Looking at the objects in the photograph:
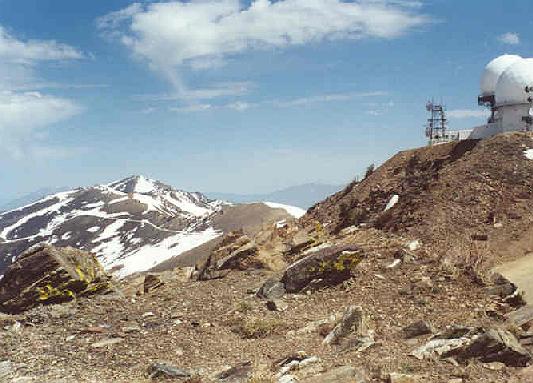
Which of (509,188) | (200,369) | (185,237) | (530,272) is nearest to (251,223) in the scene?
(185,237)

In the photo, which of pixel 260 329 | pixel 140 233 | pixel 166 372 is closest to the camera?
pixel 166 372

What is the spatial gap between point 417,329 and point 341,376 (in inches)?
197

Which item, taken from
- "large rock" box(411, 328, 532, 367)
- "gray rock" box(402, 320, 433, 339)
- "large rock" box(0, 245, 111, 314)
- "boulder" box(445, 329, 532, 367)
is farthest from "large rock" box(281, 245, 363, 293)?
"large rock" box(0, 245, 111, 314)

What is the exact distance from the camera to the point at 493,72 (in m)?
59.5

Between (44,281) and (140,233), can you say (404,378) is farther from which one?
(140,233)

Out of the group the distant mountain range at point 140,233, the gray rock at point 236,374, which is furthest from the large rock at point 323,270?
the distant mountain range at point 140,233

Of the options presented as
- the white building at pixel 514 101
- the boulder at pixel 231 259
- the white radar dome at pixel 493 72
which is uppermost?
the white radar dome at pixel 493 72

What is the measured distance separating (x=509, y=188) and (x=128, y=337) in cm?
2766

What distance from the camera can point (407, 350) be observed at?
578 inches

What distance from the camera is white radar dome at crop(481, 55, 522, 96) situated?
5893cm

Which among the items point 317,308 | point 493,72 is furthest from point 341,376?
point 493,72

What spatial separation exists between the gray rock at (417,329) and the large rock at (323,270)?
5727 mm

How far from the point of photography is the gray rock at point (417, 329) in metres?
16.0

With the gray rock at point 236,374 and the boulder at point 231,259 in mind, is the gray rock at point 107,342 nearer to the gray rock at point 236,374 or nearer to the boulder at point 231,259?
the gray rock at point 236,374
